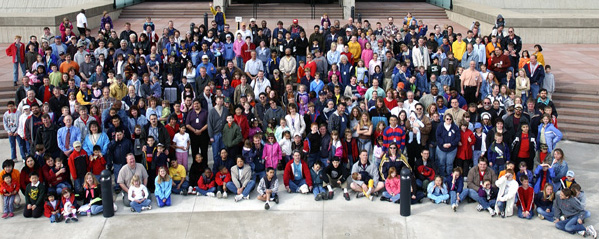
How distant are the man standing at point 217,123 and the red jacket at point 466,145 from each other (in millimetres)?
5217

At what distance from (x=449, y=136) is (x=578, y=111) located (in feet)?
20.7

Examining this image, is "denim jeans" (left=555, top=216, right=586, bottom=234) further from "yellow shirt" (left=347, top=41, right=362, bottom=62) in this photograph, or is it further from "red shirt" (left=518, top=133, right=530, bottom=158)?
"yellow shirt" (left=347, top=41, right=362, bottom=62)

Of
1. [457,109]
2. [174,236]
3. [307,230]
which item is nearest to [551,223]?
[457,109]

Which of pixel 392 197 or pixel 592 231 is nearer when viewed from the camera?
pixel 592 231

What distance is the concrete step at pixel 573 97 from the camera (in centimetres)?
1864

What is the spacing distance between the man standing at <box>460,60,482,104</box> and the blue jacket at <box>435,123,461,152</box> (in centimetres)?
315

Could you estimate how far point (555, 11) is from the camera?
33.3 m

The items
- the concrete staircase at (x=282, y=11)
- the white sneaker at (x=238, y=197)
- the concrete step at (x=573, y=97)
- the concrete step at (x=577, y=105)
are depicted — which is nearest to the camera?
the white sneaker at (x=238, y=197)

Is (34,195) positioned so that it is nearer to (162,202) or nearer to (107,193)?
(107,193)

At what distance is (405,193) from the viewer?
12.5 meters

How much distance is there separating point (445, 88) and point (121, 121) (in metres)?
Result: 7.66

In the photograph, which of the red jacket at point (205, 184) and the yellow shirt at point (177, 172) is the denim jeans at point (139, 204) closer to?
the yellow shirt at point (177, 172)

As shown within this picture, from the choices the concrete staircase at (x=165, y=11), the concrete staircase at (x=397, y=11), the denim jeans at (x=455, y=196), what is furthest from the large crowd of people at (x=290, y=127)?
the concrete staircase at (x=165, y=11)

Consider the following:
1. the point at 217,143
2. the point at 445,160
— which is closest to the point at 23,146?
the point at 217,143
